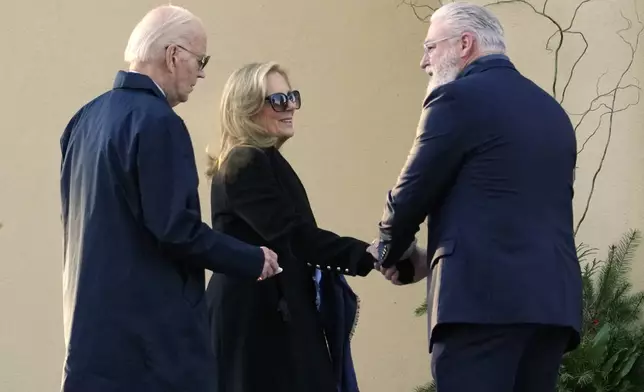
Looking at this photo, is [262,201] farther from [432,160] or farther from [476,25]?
[476,25]

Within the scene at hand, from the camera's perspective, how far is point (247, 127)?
12.7ft

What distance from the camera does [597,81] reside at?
16.7ft

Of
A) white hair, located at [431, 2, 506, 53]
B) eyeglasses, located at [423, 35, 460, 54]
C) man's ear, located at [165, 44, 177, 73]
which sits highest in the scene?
white hair, located at [431, 2, 506, 53]

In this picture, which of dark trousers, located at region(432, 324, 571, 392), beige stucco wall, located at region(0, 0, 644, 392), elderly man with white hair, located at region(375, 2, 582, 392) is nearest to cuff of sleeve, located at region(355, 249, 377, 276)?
elderly man with white hair, located at region(375, 2, 582, 392)

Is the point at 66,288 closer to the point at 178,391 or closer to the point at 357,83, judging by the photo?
the point at 178,391

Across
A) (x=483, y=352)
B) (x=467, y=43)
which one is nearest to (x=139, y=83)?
(x=467, y=43)

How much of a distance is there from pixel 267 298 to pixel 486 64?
1.09m

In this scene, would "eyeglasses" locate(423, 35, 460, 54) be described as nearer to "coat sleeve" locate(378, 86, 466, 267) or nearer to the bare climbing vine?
"coat sleeve" locate(378, 86, 466, 267)

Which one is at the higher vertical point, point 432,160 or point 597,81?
point 597,81

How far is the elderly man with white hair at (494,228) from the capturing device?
3166 millimetres

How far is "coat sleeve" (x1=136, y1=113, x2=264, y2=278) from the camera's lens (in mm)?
3129

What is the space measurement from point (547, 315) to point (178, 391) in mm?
1070

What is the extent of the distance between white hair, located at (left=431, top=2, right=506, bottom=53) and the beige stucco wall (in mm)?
1771

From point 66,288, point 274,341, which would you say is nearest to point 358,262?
point 274,341
